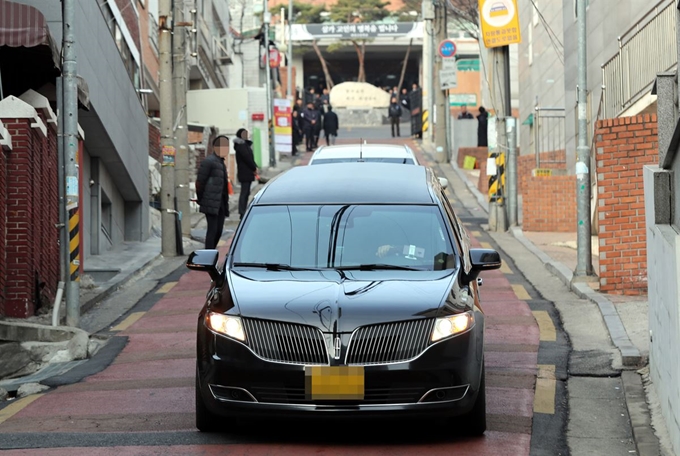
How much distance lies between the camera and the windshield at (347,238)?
27.6 feet

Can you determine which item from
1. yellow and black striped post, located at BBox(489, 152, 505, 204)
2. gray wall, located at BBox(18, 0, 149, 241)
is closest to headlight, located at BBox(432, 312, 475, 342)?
gray wall, located at BBox(18, 0, 149, 241)

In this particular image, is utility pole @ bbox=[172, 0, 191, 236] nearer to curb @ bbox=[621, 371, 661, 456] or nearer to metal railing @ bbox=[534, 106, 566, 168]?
curb @ bbox=[621, 371, 661, 456]

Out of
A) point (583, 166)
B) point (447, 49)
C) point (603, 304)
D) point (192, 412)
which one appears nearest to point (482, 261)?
point (192, 412)

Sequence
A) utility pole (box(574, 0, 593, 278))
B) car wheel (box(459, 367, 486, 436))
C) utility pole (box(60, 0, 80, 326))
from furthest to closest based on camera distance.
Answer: utility pole (box(574, 0, 593, 278)) < utility pole (box(60, 0, 80, 326)) < car wheel (box(459, 367, 486, 436))

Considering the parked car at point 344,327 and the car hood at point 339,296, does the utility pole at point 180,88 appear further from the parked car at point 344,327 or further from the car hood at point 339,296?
the car hood at point 339,296

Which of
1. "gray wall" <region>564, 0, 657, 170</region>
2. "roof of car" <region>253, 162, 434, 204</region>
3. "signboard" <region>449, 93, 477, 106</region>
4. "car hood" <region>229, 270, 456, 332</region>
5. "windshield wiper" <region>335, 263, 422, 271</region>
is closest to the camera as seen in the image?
"car hood" <region>229, 270, 456, 332</region>

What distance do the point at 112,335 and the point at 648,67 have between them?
29.0 ft

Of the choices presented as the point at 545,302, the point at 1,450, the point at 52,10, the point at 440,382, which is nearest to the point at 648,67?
the point at 545,302

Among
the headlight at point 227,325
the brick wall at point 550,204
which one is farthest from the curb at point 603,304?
the headlight at point 227,325

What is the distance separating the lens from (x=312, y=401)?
24.0 ft

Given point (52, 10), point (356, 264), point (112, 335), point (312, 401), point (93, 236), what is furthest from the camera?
point (93, 236)

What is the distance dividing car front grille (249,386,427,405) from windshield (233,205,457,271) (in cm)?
120

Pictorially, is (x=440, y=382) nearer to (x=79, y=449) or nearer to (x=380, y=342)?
(x=380, y=342)

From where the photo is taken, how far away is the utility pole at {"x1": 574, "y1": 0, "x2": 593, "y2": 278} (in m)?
15.2
